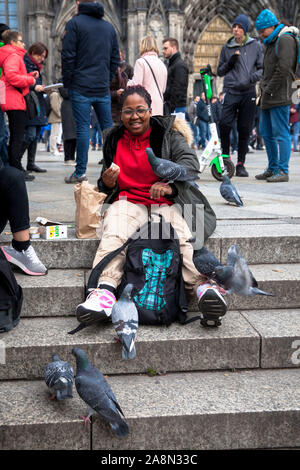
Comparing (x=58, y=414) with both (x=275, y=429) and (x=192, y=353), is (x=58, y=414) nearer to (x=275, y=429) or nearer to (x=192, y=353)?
(x=192, y=353)

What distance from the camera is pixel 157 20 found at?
27.3 metres

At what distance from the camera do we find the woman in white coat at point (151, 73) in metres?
6.14

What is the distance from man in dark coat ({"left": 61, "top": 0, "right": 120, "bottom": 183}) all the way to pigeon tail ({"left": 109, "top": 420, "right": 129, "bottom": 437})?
4.01 m

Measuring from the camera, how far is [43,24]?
1101 inches

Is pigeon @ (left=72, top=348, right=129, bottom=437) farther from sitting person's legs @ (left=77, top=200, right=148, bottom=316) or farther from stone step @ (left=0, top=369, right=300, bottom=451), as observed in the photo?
sitting person's legs @ (left=77, top=200, right=148, bottom=316)

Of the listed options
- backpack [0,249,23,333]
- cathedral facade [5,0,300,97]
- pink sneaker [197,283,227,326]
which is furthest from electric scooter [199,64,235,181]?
cathedral facade [5,0,300,97]

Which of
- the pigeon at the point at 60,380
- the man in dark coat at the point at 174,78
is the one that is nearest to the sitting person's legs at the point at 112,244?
the pigeon at the point at 60,380

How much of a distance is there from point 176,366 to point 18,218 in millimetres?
1275

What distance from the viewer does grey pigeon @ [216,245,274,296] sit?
9.15 feet

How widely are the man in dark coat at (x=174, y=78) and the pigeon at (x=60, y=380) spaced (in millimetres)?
5382

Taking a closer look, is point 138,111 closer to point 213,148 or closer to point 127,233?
point 127,233

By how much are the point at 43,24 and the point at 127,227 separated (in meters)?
27.5

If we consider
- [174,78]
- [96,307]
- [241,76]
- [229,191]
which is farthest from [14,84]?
[96,307]

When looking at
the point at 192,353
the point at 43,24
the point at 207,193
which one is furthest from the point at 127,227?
the point at 43,24
